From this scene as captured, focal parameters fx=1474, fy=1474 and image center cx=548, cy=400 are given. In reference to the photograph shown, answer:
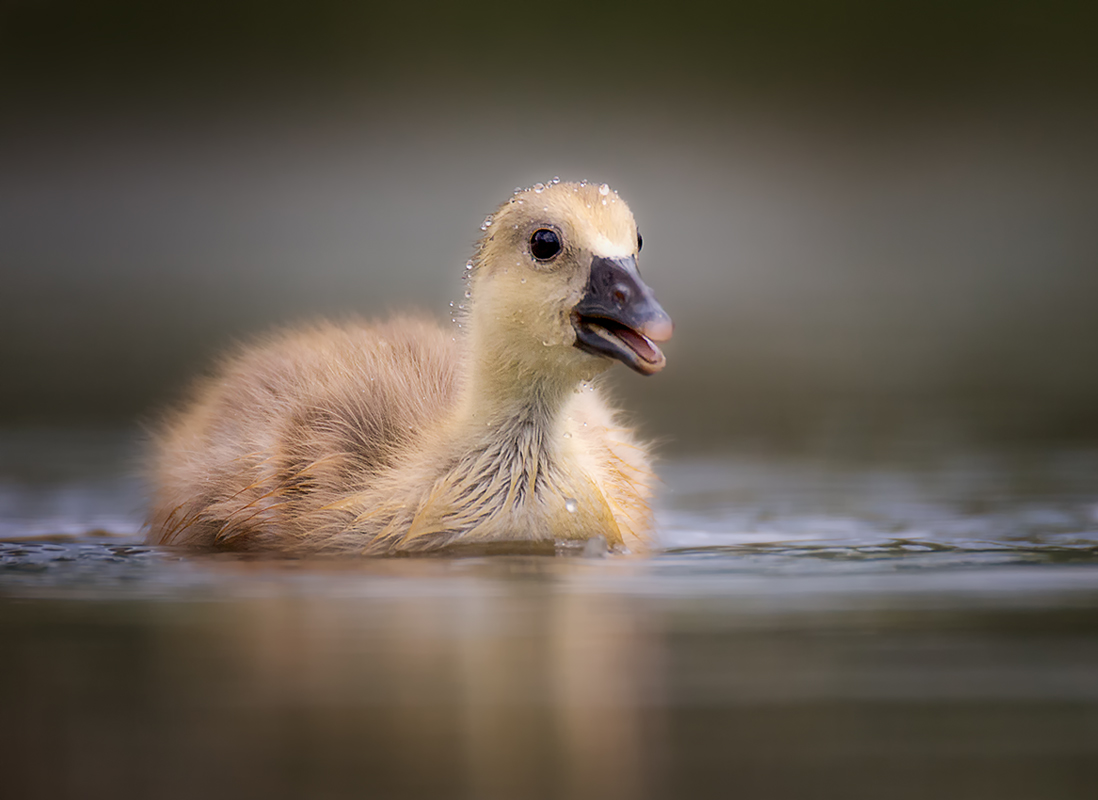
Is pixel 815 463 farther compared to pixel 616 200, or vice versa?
pixel 815 463

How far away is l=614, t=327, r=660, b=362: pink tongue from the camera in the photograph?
5.47m

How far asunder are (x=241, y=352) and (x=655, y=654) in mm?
3726

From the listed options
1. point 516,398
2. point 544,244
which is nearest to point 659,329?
point 544,244

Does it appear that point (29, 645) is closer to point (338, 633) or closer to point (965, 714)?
point (338, 633)

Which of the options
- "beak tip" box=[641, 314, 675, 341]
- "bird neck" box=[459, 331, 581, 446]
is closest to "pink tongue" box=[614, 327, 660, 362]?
"beak tip" box=[641, 314, 675, 341]

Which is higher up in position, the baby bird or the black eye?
the black eye

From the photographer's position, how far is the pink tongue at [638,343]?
5473 millimetres

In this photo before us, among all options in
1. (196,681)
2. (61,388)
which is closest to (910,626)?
(196,681)

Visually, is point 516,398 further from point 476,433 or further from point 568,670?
point 568,670

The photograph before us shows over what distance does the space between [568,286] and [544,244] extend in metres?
0.24

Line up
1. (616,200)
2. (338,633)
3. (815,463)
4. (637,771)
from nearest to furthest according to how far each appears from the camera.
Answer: (637,771), (338,633), (616,200), (815,463)

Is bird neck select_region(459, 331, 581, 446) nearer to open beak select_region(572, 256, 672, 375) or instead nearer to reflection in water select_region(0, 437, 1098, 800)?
open beak select_region(572, 256, 672, 375)

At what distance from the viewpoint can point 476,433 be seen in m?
5.92

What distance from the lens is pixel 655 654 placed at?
371 centimetres
